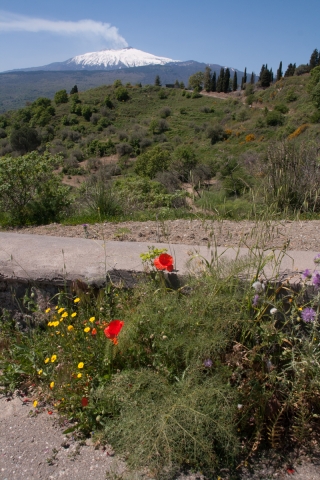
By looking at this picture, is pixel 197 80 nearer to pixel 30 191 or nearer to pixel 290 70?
pixel 290 70

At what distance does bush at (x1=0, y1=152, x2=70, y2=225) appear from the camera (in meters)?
6.46

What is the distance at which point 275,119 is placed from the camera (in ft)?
118

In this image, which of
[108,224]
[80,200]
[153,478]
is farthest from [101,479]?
[80,200]

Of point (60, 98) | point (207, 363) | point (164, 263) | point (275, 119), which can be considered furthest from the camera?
point (60, 98)

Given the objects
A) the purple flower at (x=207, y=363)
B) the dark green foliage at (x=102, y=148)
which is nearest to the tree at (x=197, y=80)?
the dark green foliage at (x=102, y=148)

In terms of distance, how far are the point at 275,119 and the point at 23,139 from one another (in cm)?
2346

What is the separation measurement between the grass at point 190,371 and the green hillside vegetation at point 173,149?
1.58m

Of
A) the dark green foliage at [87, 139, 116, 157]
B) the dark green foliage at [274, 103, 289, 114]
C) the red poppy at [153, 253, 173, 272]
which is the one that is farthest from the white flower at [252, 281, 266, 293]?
the dark green foliage at [274, 103, 289, 114]

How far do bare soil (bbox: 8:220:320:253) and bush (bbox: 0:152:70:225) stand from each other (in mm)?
658

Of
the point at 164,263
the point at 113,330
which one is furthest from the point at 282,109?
the point at 113,330

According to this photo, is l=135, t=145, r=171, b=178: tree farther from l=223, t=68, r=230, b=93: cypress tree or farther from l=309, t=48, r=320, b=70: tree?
l=223, t=68, r=230, b=93: cypress tree

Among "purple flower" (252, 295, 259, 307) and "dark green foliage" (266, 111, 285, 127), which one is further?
"dark green foliage" (266, 111, 285, 127)

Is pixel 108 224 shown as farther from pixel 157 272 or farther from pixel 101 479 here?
pixel 101 479

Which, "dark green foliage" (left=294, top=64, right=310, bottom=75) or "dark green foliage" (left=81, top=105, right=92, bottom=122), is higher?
"dark green foliage" (left=294, top=64, right=310, bottom=75)
